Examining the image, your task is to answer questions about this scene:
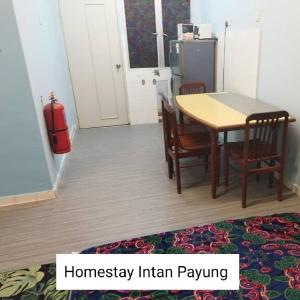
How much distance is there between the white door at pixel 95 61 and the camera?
171 inches

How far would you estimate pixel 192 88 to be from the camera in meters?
3.48

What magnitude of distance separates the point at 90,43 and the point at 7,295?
12.8ft

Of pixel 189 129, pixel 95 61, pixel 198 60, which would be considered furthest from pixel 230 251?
pixel 95 61

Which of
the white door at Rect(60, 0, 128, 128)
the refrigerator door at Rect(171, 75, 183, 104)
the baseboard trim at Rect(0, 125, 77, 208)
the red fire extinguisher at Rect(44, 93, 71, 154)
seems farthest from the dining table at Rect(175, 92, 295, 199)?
the white door at Rect(60, 0, 128, 128)

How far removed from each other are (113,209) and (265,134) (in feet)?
4.75

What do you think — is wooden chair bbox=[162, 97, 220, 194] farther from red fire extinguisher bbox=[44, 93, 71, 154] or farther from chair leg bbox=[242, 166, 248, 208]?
red fire extinguisher bbox=[44, 93, 71, 154]

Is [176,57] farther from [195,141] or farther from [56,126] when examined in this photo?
[56,126]

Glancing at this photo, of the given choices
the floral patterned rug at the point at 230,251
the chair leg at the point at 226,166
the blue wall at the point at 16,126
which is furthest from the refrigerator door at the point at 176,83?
the floral patterned rug at the point at 230,251

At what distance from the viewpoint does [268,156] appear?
7.45 feet

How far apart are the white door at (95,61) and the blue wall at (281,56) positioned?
2.30 m

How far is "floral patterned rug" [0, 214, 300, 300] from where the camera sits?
1538 millimetres

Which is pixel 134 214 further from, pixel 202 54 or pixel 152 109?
pixel 152 109

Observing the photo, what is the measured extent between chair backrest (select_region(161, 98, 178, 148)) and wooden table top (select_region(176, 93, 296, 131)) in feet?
0.62

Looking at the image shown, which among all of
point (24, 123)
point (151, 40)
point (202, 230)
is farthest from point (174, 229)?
point (151, 40)
